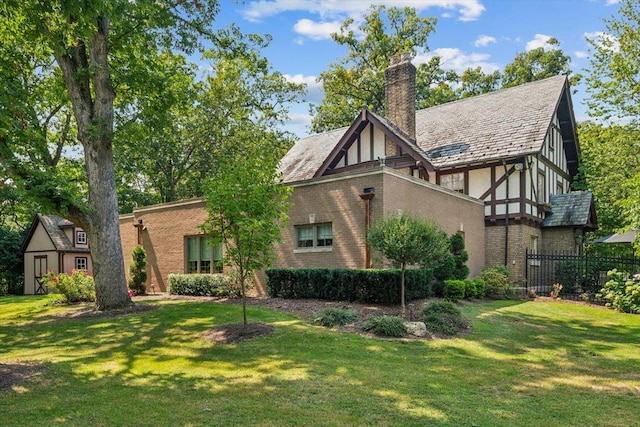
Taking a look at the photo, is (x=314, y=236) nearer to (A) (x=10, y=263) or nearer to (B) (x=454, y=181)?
(B) (x=454, y=181)

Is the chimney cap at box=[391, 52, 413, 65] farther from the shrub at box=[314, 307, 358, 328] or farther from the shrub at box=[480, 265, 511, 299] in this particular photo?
the shrub at box=[314, 307, 358, 328]

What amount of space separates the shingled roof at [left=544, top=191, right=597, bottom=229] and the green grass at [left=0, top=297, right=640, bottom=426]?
374 inches

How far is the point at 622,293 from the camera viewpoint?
591 inches

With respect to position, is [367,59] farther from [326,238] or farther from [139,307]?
[139,307]

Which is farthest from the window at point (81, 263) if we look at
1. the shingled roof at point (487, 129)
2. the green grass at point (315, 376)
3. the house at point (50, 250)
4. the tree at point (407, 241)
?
the tree at point (407, 241)

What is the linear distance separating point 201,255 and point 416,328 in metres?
11.7

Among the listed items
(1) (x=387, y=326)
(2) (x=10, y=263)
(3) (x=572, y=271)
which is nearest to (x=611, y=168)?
(3) (x=572, y=271)

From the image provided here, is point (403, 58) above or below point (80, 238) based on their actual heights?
above

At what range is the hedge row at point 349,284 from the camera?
12438 millimetres

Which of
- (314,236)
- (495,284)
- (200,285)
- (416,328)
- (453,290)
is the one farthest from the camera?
(200,285)

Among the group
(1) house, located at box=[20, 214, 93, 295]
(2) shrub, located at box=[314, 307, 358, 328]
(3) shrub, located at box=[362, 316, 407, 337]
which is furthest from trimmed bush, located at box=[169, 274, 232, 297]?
(1) house, located at box=[20, 214, 93, 295]

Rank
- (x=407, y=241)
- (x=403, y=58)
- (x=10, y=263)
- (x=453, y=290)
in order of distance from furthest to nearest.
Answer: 1. (x=10, y=263)
2. (x=403, y=58)
3. (x=453, y=290)
4. (x=407, y=241)

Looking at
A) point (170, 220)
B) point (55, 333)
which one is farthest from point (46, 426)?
point (170, 220)

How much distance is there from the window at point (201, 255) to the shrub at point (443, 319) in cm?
994
